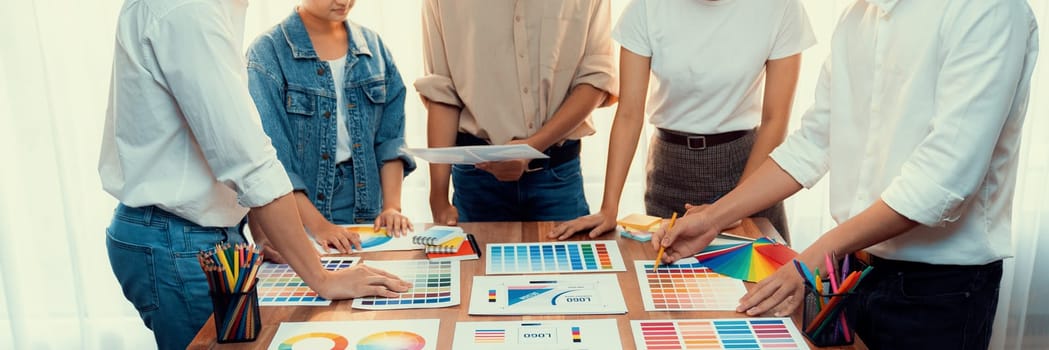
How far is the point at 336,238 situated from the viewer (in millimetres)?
1748

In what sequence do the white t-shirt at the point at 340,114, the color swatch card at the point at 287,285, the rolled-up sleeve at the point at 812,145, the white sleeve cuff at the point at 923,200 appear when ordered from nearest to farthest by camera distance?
1. the white sleeve cuff at the point at 923,200
2. the color swatch card at the point at 287,285
3. the rolled-up sleeve at the point at 812,145
4. the white t-shirt at the point at 340,114

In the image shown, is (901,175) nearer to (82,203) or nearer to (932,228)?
(932,228)

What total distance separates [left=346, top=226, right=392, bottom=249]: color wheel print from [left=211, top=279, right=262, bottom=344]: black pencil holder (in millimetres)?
462

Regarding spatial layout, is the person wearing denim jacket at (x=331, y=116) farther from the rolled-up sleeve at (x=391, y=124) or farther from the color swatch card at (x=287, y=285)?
the color swatch card at (x=287, y=285)

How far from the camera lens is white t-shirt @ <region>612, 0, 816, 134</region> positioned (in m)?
2.01

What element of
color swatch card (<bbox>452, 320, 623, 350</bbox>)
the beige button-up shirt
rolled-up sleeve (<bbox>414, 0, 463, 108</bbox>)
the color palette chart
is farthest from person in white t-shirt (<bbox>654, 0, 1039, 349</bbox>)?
rolled-up sleeve (<bbox>414, 0, 463, 108</bbox>)

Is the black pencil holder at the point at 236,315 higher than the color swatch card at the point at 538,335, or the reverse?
the black pencil holder at the point at 236,315

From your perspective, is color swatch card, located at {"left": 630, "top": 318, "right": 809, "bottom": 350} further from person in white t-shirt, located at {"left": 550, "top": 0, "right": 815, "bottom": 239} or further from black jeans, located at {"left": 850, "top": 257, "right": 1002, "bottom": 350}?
person in white t-shirt, located at {"left": 550, "top": 0, "right": 815, "bottom": 239}

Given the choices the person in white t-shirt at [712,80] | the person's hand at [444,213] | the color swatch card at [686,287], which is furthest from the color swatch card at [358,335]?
the person in white t-shirt at [712,80]

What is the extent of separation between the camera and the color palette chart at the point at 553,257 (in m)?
1.60

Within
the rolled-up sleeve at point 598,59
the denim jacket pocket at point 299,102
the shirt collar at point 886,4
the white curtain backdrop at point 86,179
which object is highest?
the shirt collar at point 886,4

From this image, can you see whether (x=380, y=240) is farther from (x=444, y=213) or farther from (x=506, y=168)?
(x=506, y=168)

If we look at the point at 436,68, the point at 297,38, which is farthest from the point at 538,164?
the point at 297,38

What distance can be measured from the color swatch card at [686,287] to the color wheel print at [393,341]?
0.38m
